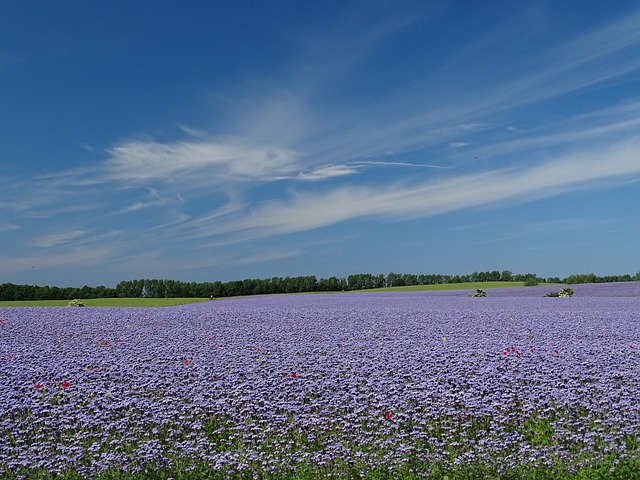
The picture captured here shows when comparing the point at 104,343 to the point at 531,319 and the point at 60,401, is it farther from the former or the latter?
the point at 531,319

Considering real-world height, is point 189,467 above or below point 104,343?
below

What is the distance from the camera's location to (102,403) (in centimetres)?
728

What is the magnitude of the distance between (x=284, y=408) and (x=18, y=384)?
429cm

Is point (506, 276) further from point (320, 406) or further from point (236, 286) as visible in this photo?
point (320, 406)

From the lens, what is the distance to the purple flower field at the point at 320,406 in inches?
233

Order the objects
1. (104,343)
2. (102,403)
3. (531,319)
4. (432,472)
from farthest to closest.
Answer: (531,319), (104,343), (102,403), (432,472)

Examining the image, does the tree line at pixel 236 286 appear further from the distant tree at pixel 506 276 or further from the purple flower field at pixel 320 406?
the purple flower field at pixel 320 406

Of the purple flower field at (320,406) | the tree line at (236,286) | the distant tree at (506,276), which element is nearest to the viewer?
the purple flower field at (320,406)

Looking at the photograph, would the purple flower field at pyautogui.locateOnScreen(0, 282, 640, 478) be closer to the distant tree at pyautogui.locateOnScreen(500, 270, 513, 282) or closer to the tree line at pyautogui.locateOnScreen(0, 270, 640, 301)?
the tree line at pyautogui.locateOnScreen(0, 270, 640, 301)

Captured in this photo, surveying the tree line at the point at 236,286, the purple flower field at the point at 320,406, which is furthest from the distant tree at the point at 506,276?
the purple flower field at the point at 320,406

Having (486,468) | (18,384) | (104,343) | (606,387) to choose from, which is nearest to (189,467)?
(486,468)

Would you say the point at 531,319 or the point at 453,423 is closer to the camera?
the point at 453,423

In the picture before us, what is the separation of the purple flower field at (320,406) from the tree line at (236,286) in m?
36.7

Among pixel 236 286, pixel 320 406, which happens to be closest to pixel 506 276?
pixel 236 286
